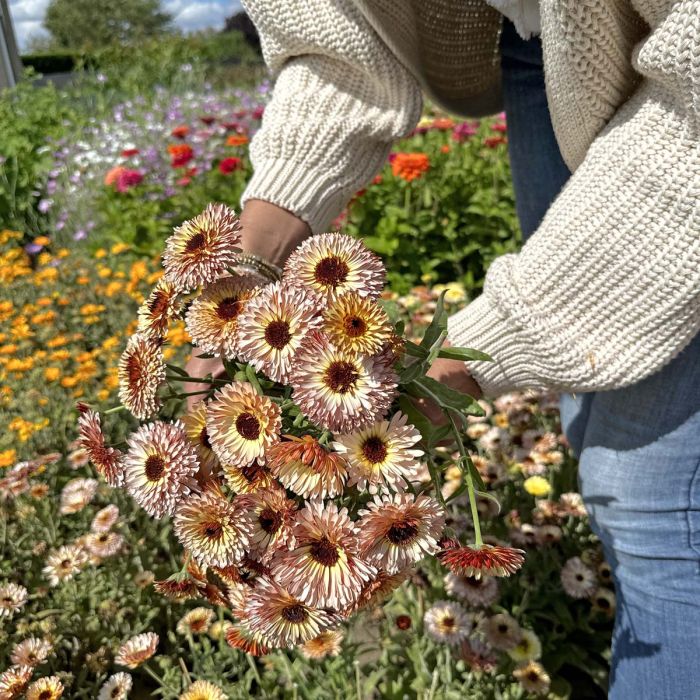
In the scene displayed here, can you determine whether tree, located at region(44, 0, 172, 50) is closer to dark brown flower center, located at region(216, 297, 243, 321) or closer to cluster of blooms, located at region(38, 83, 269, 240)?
cluster of blooms, located at region(38, 83, 269, 240)

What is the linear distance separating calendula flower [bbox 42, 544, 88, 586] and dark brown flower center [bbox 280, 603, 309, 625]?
89cm

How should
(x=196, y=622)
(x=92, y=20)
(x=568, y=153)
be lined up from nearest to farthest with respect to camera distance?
(x=568, y=153) < (x=196, y=622) < (x=92, y=20)

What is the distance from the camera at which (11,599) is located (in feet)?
4.28

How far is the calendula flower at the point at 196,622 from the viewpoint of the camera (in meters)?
1.34

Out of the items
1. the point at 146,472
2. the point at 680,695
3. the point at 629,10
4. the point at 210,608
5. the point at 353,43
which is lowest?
the point at 210,608

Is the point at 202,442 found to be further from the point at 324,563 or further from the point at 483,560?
the point at 483,560

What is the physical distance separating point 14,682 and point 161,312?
82cm

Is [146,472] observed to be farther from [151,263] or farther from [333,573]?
[151,263]

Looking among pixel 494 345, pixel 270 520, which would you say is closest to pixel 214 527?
pixel 270 520

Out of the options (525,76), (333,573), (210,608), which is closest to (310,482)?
(333,573)

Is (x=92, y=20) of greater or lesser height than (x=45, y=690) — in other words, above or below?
below

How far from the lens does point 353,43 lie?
959 millimetres

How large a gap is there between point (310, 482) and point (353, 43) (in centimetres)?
66

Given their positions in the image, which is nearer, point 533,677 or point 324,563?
point 324,563
